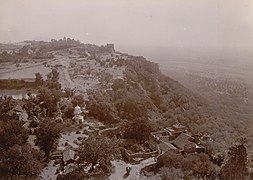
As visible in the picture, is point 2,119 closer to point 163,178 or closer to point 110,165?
point 110,165

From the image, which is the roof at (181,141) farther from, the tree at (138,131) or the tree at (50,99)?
the tree at (50,99)

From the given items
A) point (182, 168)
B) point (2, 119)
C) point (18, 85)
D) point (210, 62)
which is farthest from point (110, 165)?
point (210, 62)

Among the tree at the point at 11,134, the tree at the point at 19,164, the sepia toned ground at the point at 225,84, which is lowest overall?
the sepia toned ground at the point at 225,84

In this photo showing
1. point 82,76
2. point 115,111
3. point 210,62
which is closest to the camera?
point 115,111

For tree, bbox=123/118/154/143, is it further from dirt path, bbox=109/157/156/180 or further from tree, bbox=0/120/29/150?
tree, bbox=0/120/29/150

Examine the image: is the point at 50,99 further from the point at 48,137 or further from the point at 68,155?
the point at 68,155

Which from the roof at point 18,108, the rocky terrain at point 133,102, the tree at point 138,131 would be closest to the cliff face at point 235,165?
the rocky terrain at point 133,102
